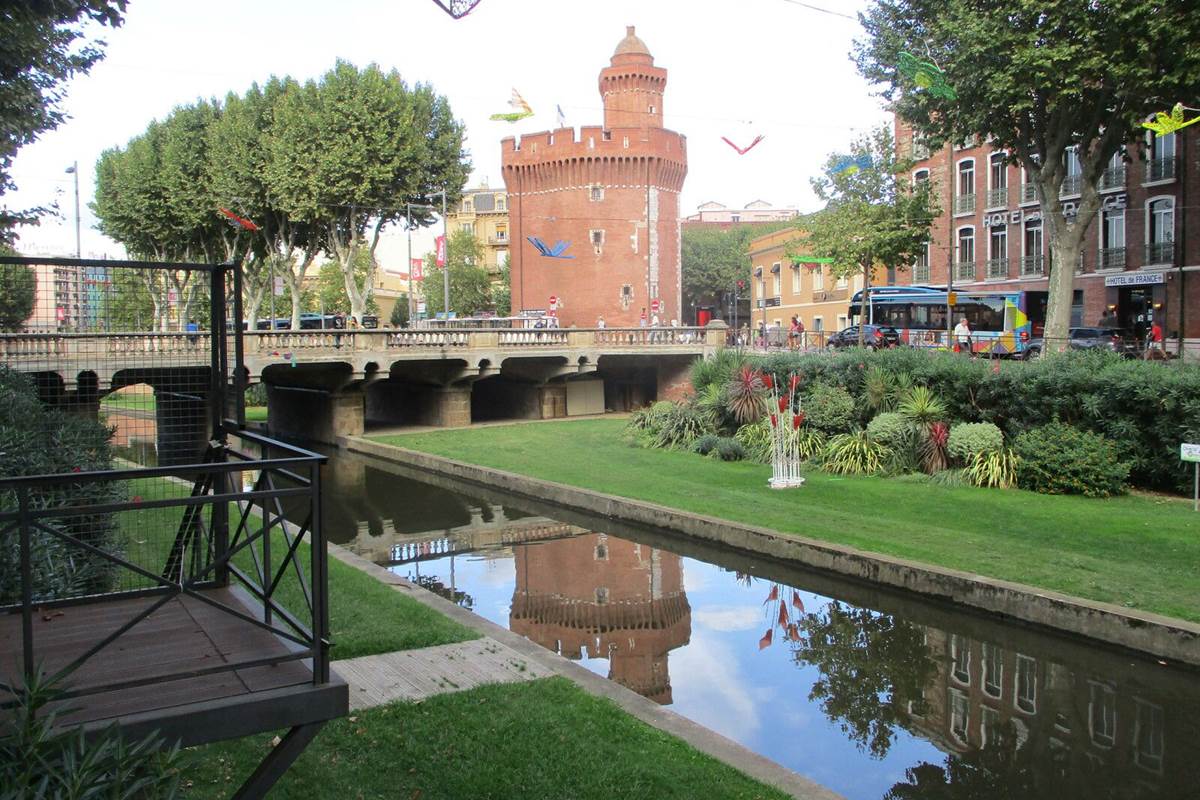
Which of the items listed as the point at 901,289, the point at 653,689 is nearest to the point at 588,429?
the point at 901,289

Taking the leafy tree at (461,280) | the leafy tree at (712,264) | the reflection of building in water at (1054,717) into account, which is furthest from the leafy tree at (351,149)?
the leafy tree at (712,264)

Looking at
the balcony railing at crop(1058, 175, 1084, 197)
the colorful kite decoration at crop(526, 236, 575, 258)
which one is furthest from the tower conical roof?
the balcony railing at crop(1058, 175, 1084, 197)

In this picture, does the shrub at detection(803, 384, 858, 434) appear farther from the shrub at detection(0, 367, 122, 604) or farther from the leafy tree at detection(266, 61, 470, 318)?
the leafy tree at detection(266, 61, 470, 318)

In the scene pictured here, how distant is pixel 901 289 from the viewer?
45.4m

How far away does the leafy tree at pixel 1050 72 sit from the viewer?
22.2 m

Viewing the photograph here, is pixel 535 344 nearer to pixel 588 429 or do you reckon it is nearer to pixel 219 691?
pixel 588 429

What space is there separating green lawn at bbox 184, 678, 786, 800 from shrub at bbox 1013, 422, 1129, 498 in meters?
13.4

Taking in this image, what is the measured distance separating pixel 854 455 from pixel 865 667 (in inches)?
459

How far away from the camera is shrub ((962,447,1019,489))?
19.3m

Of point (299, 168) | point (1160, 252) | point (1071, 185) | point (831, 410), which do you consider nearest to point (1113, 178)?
point (1071, 185)

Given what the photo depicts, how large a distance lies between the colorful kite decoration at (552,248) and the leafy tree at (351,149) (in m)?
18.6

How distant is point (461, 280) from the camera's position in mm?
88250

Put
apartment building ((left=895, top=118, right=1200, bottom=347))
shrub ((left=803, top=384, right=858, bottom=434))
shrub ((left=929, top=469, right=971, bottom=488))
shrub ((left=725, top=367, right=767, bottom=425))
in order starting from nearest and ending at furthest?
shrub ((left=929, top=469, right=971, bottom=488))
shrub ((left=803, top=384, right=858, bottom=434))
shrub ((left=725, top=367, right=767, bottom=425))
apartment building ((left=895, top=118, right=1200, bottom=347))

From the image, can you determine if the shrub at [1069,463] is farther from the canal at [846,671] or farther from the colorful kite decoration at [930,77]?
the colorful kite decoration at [930,77]
